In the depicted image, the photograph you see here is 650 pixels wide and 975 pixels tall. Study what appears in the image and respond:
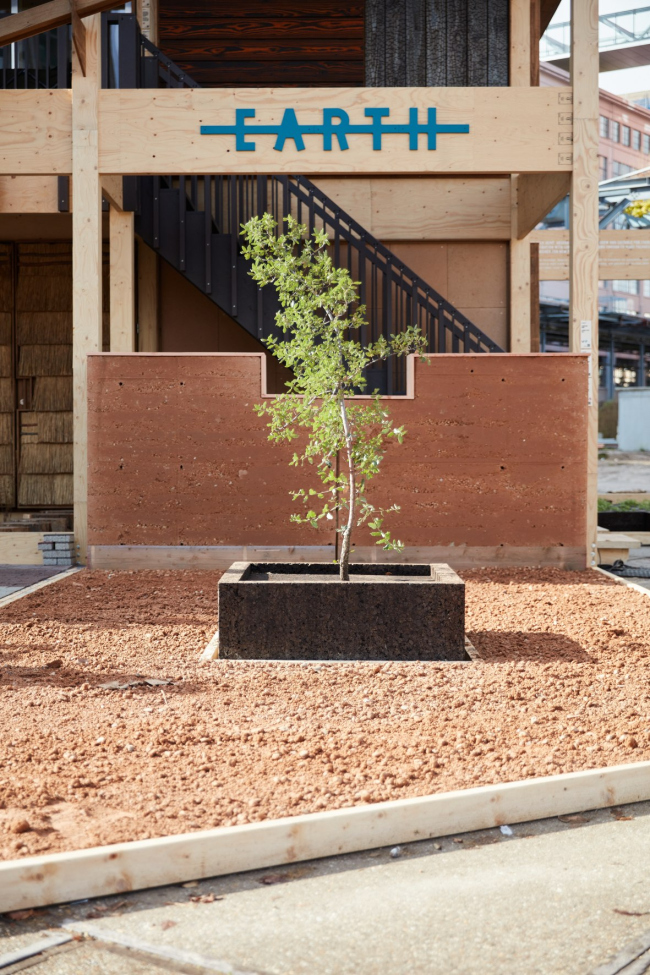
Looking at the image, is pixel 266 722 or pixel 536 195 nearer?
pixel 266 722

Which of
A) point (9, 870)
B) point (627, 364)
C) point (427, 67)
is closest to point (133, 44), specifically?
point (427, 67)

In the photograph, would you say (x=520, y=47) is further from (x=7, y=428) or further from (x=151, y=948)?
(x=151, y=948)

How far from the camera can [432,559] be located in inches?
384

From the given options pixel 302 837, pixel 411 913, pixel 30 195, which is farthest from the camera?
pixel 30 195

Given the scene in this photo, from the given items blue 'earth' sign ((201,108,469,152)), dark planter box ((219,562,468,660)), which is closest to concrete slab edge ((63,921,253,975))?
dark planter box ((219,562,468,660))

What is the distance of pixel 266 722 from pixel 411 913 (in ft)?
5.91

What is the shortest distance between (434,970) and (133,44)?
10.3 m

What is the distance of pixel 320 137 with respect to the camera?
9578mm

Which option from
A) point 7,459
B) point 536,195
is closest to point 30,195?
point 7,459

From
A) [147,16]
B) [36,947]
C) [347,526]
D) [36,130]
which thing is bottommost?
[36,947]

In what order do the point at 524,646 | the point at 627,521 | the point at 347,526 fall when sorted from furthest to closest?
1. the point at 627,521
2. the point at 347,526
3. the point at 524,646

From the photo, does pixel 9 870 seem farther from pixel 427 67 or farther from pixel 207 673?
pixel 427 67

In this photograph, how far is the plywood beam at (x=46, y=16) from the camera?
9070 millimetres

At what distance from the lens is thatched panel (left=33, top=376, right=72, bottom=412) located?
46.2ft
